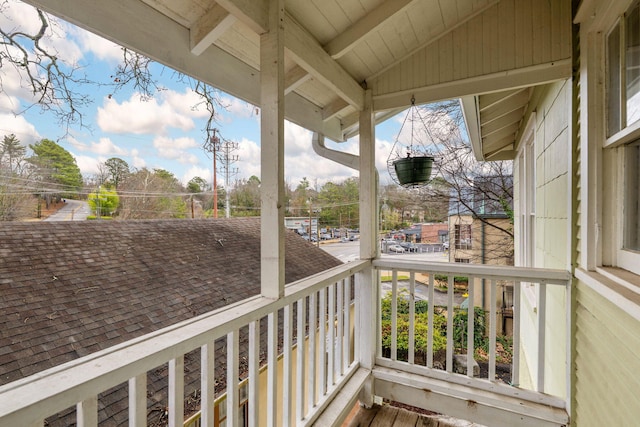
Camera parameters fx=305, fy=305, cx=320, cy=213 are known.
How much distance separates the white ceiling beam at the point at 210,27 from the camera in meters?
1.32

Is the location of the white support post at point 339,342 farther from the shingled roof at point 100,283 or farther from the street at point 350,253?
the shingled roof at point 100,283

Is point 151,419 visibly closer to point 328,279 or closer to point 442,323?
Result: point 328,279

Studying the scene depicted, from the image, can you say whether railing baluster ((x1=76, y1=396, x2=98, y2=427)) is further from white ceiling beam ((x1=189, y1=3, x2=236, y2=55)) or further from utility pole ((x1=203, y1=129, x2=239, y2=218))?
utility pole ((x1=203, y1=129, x2=239, y2=218))

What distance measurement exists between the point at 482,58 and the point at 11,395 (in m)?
2.61

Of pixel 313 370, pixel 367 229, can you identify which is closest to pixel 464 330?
pixel 367 229

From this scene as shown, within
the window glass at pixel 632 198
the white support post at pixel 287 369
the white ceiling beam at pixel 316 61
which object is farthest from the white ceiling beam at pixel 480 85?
the white support post at pixel 287 369

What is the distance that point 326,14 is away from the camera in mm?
1656

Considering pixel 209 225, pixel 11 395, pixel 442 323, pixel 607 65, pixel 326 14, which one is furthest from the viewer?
pixel 442 323

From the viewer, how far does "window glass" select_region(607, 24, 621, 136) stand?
52.8 inches

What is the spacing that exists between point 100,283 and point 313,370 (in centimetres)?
234

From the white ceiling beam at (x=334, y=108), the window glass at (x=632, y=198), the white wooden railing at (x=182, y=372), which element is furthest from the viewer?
the white ceiling beam at (x=334, y=108)

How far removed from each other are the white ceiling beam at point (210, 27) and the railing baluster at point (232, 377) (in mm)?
1282

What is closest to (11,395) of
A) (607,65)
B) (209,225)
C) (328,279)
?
(328,279)

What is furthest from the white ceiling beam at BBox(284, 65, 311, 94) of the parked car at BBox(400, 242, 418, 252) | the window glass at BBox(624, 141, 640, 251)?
the parked car at BBox(400, 242, 418, 252)
